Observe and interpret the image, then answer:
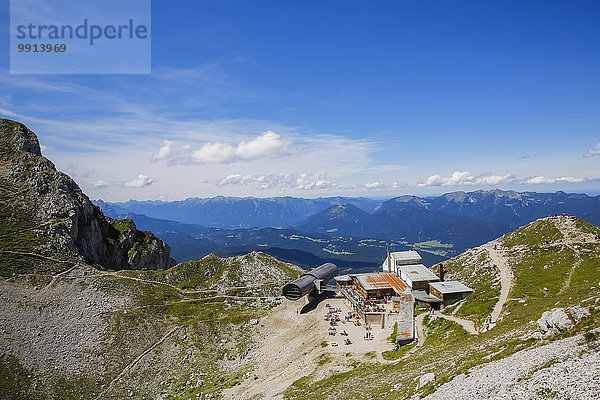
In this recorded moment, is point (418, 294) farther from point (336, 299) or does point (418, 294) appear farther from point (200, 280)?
point (200, 280)

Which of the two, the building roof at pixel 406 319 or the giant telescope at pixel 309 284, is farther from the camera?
the giant telescope at pixel 309 284

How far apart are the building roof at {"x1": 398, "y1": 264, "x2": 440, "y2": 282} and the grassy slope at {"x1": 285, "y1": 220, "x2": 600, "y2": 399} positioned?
7922 mm

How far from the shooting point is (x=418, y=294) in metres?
78.2

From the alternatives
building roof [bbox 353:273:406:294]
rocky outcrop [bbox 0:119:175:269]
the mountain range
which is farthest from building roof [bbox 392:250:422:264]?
rocky outcrop [bbox 0:119:175:269]

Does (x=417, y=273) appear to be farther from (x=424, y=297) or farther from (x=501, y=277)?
(x=501, y=277)

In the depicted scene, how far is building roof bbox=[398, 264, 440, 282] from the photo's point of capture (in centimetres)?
8412

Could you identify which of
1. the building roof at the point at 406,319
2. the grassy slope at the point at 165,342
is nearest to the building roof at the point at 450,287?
the building roof at the point at 406,319

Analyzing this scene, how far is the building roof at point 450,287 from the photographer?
73819mm

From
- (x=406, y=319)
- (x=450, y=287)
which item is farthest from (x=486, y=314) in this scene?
(x=450, y=287)

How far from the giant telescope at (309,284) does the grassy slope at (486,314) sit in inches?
1369

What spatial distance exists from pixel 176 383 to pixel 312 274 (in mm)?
43571

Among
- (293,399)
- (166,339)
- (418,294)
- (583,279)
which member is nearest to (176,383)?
(166,339)

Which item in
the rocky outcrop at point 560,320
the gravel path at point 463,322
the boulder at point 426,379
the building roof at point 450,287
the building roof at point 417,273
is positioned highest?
the rocky outcrop at point 560,320

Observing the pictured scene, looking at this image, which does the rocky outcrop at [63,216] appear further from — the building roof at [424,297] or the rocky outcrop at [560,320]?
the rocky outcrop at [560,320]
